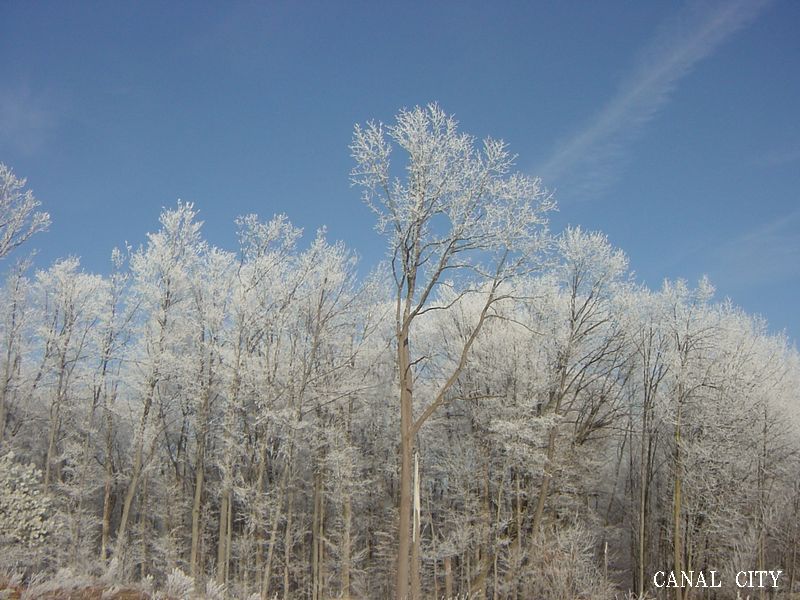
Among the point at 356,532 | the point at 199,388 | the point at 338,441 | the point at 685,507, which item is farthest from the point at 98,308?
the point at 685,507

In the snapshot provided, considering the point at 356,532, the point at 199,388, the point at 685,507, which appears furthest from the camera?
the point at 356,532

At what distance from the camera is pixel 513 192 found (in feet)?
43.1

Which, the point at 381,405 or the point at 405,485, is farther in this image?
the point at 381,405

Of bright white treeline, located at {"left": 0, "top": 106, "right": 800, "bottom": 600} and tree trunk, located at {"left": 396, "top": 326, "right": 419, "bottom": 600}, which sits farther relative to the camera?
bright white treeline, located at {"left": 0, "top": 106, "right": 800, "bottom": 600}

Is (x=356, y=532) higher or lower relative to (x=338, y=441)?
lower

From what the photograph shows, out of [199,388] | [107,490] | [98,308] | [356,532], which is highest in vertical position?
[98,308]

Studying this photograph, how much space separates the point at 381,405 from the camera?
94.8ft

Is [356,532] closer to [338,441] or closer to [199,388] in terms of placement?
[338,441]

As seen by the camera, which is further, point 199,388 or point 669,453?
point 669,453

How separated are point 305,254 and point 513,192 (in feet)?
43.9

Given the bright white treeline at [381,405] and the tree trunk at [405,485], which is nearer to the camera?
the tree trunk at [405,485]

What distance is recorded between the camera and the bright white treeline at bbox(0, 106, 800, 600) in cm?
2245

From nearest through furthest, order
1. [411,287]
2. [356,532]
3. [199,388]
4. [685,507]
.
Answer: [411,287], [199,388], [685,507], [356,532]

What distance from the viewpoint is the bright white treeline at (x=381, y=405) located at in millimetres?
22453
